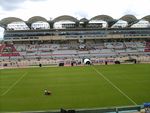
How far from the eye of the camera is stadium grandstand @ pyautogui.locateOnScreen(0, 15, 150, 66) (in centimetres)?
8469

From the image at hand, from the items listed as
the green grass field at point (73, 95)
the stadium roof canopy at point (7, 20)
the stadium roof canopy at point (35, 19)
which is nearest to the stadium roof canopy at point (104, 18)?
the stadium roof canopy at point (35, 19)

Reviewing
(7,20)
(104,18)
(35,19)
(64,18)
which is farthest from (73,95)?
(104,18)

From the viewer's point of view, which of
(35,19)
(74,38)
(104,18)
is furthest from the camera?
(104,18)

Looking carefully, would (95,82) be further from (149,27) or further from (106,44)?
(149,27)

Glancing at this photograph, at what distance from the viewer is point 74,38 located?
303ft

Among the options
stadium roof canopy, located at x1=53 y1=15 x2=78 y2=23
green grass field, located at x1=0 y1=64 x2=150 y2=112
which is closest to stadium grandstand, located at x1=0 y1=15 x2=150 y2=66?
stadium roof canopy, located at x1=53 y1=15 x2=78 y2=23

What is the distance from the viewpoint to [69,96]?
2745cm

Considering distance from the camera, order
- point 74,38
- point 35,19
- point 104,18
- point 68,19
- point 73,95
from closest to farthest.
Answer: point 73,95 < point 74,38 < point 35,19 < point 68,19 < point 104,18

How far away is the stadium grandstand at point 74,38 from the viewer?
84688 millimetres

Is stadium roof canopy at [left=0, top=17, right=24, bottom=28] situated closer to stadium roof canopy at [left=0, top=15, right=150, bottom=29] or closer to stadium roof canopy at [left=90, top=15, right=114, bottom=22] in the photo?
stadium roof canopy at [left=0, top=15, right=150, bottom=29]

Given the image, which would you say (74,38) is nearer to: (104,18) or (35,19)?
(104,18)

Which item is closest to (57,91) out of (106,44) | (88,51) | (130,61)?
(130,61)

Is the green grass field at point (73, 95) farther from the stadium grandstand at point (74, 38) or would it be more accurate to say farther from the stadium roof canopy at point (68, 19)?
the stadium roof canopy at point (68, 19)

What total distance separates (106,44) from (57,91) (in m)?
63.5
